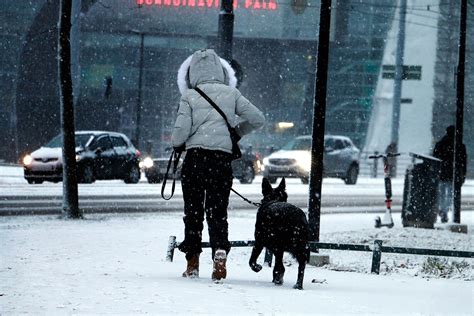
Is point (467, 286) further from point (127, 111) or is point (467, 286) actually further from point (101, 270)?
point (127, 111)

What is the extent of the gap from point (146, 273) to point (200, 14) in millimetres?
57876

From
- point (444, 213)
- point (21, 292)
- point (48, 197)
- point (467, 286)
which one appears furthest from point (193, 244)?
point (48, 197)

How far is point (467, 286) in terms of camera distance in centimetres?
814

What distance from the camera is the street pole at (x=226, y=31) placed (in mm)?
11844

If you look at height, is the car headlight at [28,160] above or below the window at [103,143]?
below

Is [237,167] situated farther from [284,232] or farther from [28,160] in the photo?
[284,232]

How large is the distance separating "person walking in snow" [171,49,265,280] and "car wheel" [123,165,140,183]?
20226mm

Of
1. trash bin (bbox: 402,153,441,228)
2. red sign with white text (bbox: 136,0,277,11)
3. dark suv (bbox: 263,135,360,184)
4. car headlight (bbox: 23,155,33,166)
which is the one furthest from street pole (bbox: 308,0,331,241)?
red sign with white text (bbox: 136,0,277,11)

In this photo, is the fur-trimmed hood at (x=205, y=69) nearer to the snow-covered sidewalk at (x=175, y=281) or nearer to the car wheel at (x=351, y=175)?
the snow-covered sidewalk at (x=175, y=281)

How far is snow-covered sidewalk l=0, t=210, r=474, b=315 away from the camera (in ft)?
19.4

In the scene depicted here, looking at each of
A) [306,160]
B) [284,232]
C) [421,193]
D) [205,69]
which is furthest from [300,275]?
[306,160]

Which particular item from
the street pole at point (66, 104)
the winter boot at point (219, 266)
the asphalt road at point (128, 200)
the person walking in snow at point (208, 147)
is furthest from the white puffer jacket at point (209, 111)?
the asphalt road at point (128, 200)

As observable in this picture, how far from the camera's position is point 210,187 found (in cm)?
721

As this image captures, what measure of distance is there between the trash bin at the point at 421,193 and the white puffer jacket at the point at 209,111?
8860 millimetres
